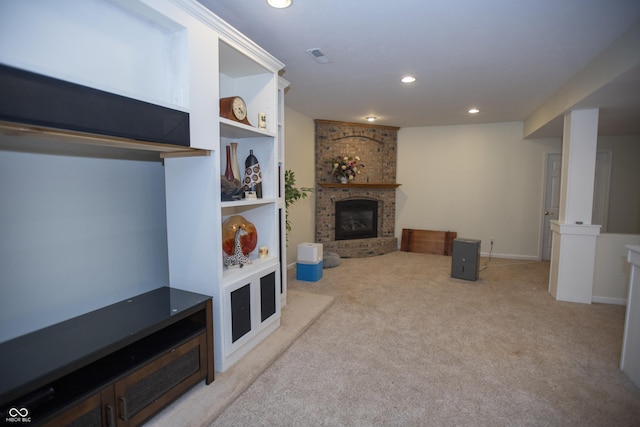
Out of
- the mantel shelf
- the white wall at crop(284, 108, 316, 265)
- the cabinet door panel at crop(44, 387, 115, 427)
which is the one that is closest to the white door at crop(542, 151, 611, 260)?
the mantel shelf

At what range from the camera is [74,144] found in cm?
171

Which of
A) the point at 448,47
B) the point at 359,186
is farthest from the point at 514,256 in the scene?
the point at 448,47

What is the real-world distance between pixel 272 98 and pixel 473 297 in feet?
10.2

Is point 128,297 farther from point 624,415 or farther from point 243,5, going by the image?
point 624,415

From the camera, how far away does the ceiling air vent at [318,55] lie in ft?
8.76

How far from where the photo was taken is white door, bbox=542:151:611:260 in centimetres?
538

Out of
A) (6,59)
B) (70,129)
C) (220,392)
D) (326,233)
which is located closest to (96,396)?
(220,392)

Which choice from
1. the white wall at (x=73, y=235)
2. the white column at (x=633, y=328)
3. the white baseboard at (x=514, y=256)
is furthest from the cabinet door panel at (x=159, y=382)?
the white baseboard at (x=514, y=256)

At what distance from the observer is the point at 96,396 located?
1.35 m

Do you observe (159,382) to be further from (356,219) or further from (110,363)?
(356,219)

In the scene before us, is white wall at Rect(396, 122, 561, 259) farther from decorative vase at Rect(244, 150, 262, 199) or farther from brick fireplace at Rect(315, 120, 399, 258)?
decorative vase at Rect(244, 150, 262, 199)

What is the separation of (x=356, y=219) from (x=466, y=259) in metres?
2.23

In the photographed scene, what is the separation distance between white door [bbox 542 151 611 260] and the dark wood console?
19.3ft

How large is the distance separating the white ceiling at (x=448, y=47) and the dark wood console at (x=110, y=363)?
6.46 feet
